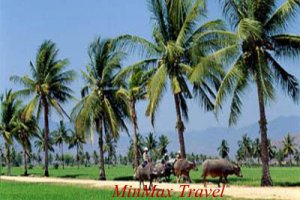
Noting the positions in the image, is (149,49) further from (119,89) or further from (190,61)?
(119,89)

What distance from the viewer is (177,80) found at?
25.1 m

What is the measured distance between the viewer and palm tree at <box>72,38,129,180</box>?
31078mm

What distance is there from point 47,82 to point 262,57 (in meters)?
21.0

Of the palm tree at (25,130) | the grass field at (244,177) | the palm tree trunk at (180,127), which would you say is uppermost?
the palm tree at (25,130)

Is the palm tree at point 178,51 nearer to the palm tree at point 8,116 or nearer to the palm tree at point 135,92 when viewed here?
the palm tree at point 135,92

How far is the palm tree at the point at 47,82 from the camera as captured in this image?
37.5 metres

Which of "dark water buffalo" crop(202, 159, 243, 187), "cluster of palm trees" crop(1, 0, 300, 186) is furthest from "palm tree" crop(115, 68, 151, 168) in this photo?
"dark water buffalo" crop(202, 159, 243, 187)

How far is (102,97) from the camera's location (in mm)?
32000

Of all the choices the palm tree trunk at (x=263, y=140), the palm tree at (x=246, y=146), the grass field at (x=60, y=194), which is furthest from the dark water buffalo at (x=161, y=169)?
the palm tree at (x=246, y=146)

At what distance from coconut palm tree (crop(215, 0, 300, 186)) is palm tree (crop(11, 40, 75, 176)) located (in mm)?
18909

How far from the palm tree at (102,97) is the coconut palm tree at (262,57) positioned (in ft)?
38.0

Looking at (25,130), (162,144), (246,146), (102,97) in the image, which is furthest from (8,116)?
(246,146)

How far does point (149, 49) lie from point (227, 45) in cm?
548

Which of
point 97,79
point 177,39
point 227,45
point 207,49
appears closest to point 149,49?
point 177,39
